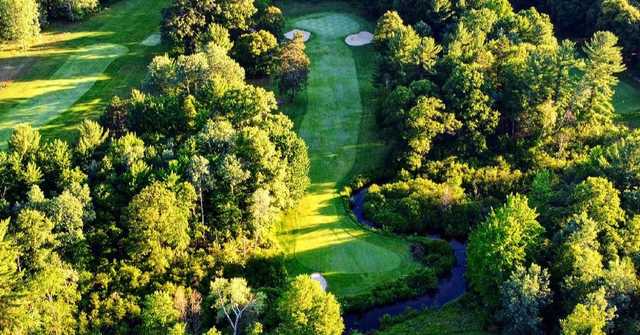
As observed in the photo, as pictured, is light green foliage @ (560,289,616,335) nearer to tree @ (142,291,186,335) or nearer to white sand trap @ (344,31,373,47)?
tree @ (142,291,186,335)

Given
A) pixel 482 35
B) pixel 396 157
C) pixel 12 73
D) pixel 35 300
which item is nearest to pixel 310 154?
pixel 396 157

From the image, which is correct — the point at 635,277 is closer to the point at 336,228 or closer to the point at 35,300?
the point at 336,228

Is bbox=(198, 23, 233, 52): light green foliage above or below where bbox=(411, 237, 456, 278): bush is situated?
above

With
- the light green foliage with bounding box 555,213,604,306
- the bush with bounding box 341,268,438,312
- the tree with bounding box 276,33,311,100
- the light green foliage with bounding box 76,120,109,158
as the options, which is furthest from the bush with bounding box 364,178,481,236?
the light green foliage with bounding box 76,120,109,158

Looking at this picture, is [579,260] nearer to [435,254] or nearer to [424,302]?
[424,302]

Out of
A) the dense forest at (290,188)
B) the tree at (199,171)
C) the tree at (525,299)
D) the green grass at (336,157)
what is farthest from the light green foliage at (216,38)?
the tree at (525,299)
